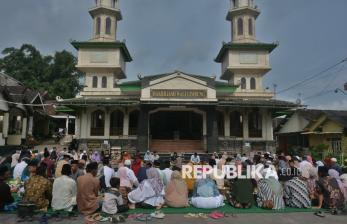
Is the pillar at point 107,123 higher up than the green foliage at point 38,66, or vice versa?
the green foliage at point 38,66

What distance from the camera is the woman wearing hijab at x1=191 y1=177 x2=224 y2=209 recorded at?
24.6 feet

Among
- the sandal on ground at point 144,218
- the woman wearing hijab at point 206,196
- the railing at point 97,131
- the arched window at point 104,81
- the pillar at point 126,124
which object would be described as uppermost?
the arched window at point 104,81

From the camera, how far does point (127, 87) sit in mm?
23516

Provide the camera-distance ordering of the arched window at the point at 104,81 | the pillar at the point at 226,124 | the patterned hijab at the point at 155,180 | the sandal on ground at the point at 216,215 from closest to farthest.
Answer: the sandal on ground at the point at 216,215
the patterned hijab at the point at 155,180
the pillar at the point at 226,124
the arched window at the point at 104,81

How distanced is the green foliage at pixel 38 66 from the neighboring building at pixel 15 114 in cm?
1276

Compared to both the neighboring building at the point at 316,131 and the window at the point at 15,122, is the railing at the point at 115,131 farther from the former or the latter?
the neighboring building at the point at 316,131

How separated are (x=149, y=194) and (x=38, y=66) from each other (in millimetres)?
39285

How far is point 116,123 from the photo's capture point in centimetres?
2247

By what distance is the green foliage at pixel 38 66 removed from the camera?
39.9 meters

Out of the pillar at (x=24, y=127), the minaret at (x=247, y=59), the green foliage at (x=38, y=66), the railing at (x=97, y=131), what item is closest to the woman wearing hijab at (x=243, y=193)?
the railing at (x=97, y=131)

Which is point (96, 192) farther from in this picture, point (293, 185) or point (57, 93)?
point (57, 93)

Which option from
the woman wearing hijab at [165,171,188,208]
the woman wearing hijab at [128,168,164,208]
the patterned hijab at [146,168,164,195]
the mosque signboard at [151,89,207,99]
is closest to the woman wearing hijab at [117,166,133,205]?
the woman wearing hijab at [128,168,164,208]

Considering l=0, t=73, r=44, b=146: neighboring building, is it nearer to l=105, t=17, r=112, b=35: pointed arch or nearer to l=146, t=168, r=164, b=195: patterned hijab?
l=105, t=17, r=112, b=35: pointed arch

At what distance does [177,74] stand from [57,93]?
23.2 meters
